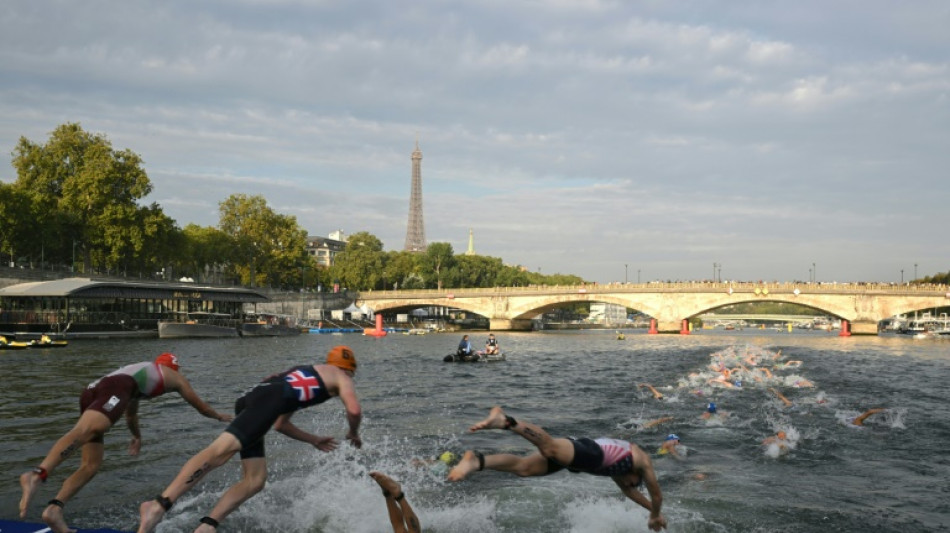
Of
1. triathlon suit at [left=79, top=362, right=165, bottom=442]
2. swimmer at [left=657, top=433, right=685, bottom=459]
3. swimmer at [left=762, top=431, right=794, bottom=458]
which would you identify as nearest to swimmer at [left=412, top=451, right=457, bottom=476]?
swimmer at [left=657, top=433, right=685, bottom=459]

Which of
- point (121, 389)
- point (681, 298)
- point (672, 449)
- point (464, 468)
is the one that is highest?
point (681, 298)

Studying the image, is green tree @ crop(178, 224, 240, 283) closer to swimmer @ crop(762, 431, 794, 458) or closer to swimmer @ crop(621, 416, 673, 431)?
swimmer @ crop(621, 416, 673, 431)

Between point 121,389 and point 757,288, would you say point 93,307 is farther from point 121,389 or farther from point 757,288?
point 757,288

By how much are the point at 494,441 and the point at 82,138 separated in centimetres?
7573

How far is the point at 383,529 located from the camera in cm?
1041

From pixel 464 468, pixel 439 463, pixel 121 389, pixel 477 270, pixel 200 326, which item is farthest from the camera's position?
pixel 477 270

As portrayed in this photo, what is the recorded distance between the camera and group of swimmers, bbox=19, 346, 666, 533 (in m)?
8.16

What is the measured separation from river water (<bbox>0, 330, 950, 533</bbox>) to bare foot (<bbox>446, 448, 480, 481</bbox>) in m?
3.20

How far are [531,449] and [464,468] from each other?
A: 9.42 metres

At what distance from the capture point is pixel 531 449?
16859 millimetres

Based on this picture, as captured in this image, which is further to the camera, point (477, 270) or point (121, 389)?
point (477, 270)

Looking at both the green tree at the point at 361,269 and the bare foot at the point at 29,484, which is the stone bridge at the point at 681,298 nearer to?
the green tree at the point at 361,269

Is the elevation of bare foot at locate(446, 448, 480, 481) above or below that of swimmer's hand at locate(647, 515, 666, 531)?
above

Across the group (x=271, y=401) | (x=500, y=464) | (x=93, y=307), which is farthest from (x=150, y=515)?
(x=93, y=307)
